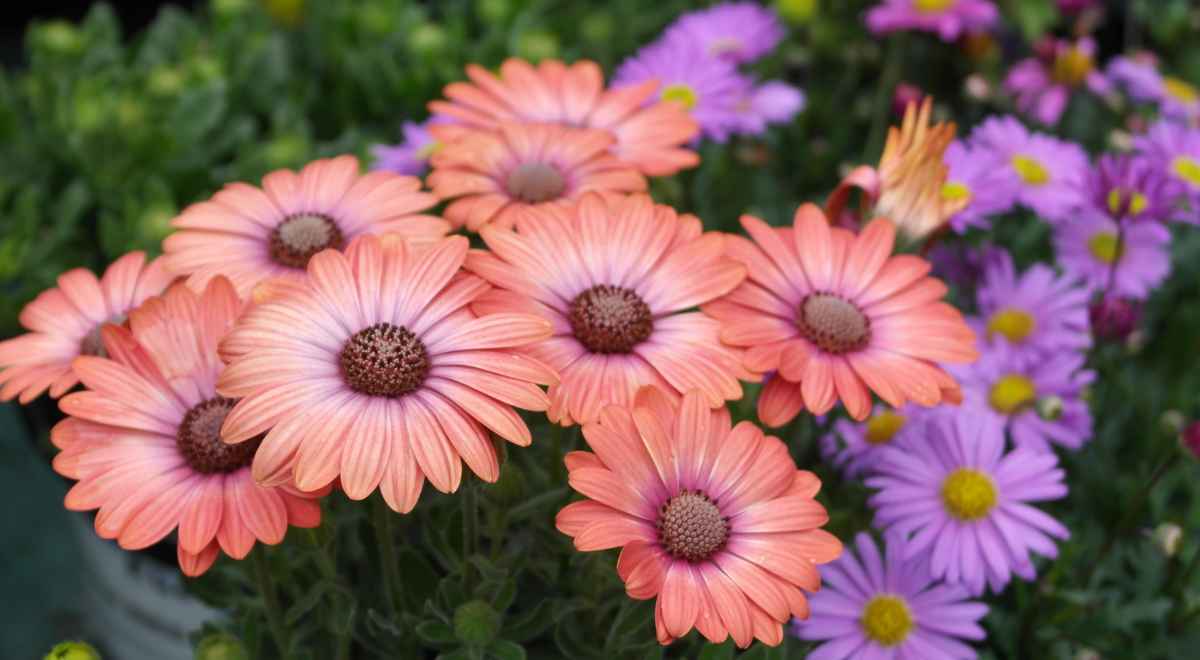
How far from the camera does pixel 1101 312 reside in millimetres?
1256

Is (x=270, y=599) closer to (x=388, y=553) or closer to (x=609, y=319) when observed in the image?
(x=388, y=553)

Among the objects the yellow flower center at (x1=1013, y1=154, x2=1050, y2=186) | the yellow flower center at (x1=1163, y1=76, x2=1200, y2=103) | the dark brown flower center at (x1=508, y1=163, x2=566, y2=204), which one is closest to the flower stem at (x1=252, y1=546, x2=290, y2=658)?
the dark brown flower center at (x1=508, y1=163, x2=566, y2=204)

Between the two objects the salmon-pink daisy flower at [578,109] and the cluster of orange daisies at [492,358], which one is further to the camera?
the salmon-pink daisy flower at [578,109]

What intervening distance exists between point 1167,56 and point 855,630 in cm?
158

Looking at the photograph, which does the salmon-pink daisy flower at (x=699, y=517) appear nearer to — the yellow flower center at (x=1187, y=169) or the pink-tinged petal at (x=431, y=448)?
the pink-tinged petal at (x=431, y=448)

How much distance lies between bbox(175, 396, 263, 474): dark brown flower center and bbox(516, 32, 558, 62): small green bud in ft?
3.17

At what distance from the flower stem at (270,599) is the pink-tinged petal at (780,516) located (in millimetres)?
358

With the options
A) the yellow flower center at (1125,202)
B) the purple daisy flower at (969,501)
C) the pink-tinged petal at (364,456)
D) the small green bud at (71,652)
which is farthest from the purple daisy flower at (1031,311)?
the small green bud at (71,652)

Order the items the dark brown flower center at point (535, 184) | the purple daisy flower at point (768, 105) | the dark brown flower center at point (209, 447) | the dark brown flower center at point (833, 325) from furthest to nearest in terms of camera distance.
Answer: the purple daisy flower at point (768, 105)
the dark brown flower center at point (535, 184)
the dark brown flower center at point (833, 325)
the dark brown flower center at point (209, 447)

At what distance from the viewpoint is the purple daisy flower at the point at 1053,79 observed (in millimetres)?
1696

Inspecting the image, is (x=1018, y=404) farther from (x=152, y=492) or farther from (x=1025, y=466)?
(x=152, y=492)

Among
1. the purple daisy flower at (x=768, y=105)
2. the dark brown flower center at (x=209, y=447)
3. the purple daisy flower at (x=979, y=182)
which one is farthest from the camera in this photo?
the purple daisy flower at (x=768, y=105)

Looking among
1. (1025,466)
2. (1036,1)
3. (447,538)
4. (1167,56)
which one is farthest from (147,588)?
(1167,56)

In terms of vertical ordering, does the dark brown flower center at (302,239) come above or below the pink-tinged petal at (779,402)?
above
